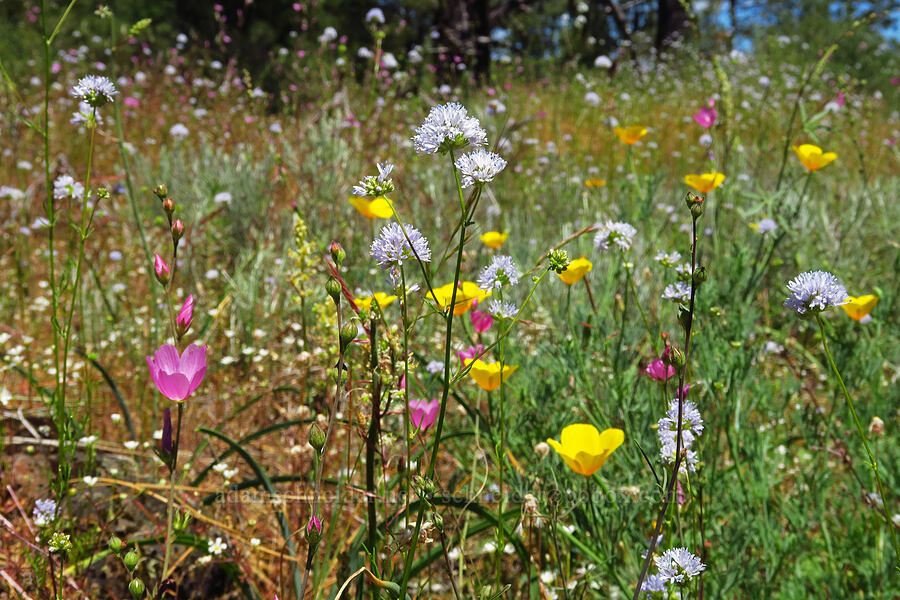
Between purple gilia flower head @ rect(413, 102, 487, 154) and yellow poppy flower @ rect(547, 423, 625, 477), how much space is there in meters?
0.44

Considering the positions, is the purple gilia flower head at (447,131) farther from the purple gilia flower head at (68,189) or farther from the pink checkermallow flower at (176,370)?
the purple gilia flower head at (68,189)

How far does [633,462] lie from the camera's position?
4.18 feet

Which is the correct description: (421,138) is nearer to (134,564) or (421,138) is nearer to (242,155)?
(134,564)

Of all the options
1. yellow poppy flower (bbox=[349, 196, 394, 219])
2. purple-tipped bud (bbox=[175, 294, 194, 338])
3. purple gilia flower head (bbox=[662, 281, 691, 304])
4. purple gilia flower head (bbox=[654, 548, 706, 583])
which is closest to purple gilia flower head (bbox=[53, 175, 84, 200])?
yellow poppy flower (bbox=[349, 196, 394, 219])

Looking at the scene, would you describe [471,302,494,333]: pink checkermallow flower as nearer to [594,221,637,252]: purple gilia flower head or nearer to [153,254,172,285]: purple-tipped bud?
[594,221,637,252]: purple gilia flower head

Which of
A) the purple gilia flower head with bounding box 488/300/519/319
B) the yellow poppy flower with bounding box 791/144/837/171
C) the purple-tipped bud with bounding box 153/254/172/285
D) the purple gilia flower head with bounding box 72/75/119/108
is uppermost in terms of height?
the yellow poppy flower with bounding box 791/144/837/171

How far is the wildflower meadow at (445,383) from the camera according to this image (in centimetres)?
82

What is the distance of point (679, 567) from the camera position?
733mm

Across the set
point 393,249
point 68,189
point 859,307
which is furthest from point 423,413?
point 68,189

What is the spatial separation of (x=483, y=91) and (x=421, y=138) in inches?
230

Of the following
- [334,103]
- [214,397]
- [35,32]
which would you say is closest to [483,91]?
[334,103]

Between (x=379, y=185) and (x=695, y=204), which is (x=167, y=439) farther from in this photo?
(x=695, y=204)

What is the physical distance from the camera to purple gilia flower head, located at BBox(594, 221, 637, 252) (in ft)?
4.24

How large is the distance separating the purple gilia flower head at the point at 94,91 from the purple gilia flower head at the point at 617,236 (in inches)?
35.8
